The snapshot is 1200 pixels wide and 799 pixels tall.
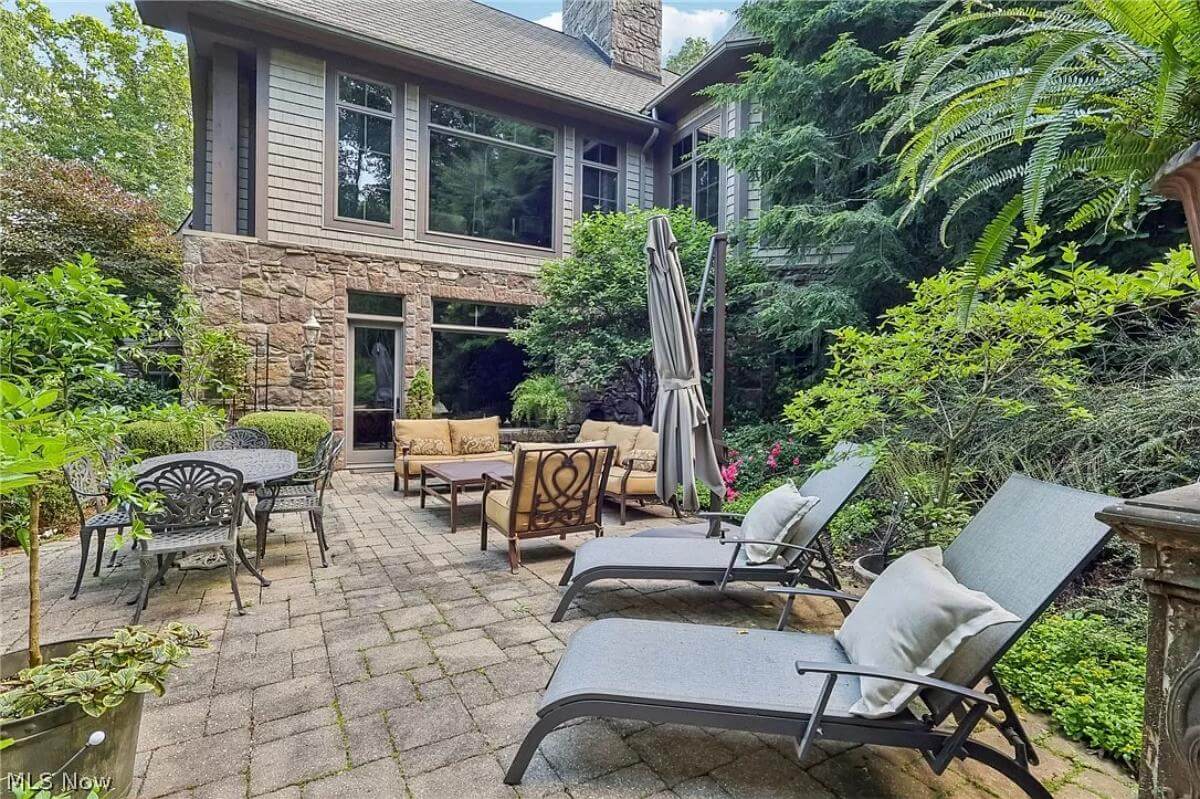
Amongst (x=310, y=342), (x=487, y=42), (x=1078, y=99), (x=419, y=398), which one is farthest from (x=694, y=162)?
(x=1078, y=99)

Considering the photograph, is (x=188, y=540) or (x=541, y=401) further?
(x=541, y=401)

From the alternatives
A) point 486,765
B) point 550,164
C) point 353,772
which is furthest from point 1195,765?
point 550,164

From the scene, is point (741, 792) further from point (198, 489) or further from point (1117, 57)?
point (198, 489)

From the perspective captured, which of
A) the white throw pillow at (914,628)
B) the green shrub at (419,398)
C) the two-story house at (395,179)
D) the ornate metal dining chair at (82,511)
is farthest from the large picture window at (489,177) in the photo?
the white throw pillow at (914,628)

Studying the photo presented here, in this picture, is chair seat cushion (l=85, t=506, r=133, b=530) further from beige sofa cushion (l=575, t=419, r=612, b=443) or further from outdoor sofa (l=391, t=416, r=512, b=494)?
beige sofa cushion (l=575, t=419, r=612, b=443)

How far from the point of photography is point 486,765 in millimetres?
1876

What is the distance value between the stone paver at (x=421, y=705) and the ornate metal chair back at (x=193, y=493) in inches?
20.0

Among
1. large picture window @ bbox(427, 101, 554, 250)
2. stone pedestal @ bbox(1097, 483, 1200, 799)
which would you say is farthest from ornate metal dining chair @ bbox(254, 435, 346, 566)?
large picture window @ bbox(427, 101, 554, 250)

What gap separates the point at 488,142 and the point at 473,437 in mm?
5132

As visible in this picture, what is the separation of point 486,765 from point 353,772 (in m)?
0.44

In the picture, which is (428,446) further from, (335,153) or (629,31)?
(629,31)

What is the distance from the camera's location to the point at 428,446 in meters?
6.96

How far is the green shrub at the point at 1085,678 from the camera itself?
2.01m

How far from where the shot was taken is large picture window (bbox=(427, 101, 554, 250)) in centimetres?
887
